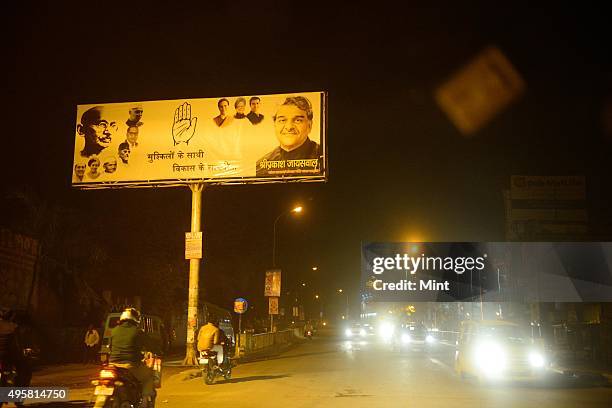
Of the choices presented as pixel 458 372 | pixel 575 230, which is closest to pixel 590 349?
pixel 458 372

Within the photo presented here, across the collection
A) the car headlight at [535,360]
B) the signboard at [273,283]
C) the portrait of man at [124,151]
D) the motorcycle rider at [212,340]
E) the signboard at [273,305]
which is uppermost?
the portrait of man at [124,151]

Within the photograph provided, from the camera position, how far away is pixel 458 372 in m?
18.6

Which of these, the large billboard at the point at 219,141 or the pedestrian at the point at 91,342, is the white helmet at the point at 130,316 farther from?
the pedestrian at the point at 91,342

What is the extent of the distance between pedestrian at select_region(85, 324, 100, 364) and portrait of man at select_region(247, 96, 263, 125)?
970 centimetres

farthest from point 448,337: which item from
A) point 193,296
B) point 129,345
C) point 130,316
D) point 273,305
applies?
point 129,345

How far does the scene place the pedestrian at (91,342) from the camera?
2436cm

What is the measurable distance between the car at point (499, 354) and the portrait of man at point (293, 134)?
27.1 ft

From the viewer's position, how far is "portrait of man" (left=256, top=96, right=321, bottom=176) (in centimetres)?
2291

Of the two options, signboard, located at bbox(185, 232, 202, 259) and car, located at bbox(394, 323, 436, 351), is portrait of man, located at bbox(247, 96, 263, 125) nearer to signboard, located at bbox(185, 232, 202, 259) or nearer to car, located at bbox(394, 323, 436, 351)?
signboard, located at bbox(185, 232, 202, 259)

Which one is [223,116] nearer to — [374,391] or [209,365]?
[209,365]

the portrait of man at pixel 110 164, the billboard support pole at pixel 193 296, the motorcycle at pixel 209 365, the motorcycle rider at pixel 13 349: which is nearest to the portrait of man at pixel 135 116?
the portrait of man at pixel 110 164

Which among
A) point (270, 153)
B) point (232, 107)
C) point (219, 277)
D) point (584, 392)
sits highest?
point (232, 107)

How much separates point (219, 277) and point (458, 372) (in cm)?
2751

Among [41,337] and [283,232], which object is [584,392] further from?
[283,232]
